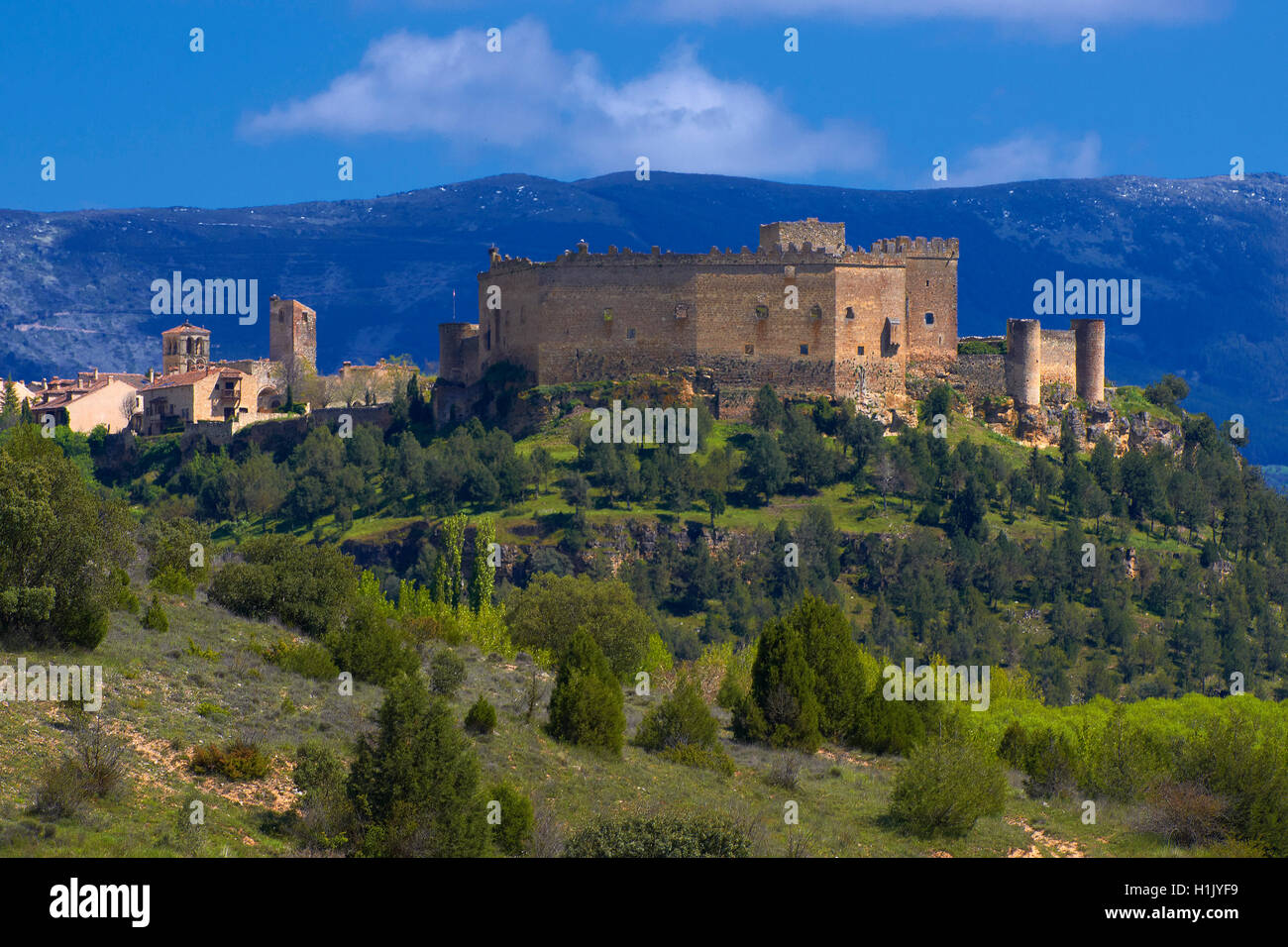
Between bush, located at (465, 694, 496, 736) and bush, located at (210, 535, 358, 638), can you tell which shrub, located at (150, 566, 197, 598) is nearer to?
bush, located at (210, 535, 358, 638)

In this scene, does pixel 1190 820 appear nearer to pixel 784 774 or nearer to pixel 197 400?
pixel 784 774

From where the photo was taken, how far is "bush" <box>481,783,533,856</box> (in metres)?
Answer: 31.9

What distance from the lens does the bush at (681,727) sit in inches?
1657

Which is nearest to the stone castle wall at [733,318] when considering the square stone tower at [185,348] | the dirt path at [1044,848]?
the square stone tower at [185,348]

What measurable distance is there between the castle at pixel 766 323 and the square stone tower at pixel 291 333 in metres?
23.2

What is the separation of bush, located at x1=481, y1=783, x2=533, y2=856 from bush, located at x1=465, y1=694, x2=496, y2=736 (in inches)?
229

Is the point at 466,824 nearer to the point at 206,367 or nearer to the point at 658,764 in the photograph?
the point at 658,764

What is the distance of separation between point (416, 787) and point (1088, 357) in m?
64.1

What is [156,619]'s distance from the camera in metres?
41.7

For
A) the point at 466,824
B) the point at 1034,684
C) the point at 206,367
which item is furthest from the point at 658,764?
the point at 206,367

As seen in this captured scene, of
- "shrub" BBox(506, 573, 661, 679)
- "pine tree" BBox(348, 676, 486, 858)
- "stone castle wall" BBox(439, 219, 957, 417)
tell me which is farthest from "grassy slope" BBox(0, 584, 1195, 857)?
"stone castle wall" BBox(439, 219, 957, 417)

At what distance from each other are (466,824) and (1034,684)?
42486mm

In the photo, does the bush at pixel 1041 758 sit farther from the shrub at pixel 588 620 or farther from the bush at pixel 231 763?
the bush at pixel 231 763

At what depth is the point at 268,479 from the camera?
280 feet
